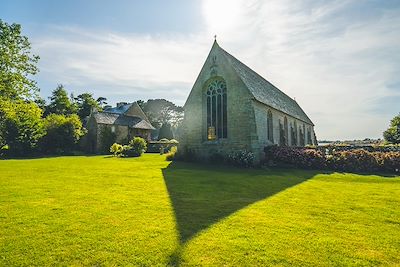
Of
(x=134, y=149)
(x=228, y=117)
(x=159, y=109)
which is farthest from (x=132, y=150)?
(x=159, y=109)

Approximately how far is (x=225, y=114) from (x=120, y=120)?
1121 inches

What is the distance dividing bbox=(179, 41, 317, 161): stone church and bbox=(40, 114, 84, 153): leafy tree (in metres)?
21.6

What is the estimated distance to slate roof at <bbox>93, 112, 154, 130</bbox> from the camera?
41909 mm

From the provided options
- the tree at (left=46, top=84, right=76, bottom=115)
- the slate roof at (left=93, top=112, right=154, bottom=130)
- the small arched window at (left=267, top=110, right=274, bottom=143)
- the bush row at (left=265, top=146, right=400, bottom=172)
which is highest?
the tree at (left=46, top=84, right=76, bottom=115)

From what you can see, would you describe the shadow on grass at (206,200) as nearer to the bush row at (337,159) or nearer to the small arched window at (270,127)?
the bush row at (337,159)

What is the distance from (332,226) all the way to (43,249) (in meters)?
5.62

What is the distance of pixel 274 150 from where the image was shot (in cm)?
1978

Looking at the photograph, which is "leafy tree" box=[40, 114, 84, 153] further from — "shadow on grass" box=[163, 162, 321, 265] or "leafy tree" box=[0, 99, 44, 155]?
"shadow on grass" box=[163, 162, 321, 265]

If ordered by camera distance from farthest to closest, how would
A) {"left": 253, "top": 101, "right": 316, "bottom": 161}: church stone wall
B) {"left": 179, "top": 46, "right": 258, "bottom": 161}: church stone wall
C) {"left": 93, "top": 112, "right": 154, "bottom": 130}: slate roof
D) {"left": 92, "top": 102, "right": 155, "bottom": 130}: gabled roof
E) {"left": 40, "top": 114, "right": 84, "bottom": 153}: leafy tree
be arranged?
{"left": 92, "top": 102, "right": 155, "bottom": 130}: gabled roof < {"left": 93, "top": 112, "right": 154, "bottom": 130}: slate roof < {"left": 40, "top": 114, "right": 84, "bottom": 153}: leafy tree < {"left": 253, "top": 101, "right": 316, "bottom": 161}: church stone wall < {"left": 179, "top": 46, "right": 258, "bottom": 161}: church stone wall

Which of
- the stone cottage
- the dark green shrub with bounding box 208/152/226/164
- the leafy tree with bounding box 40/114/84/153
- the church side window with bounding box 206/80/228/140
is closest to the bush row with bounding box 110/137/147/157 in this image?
the leafy tree with bounding box 40/114/84/153

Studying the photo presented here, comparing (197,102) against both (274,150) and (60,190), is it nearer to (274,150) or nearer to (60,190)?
(274,150)

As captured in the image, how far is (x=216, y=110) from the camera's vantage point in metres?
22.0

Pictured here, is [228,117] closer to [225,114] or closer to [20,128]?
[225,114]

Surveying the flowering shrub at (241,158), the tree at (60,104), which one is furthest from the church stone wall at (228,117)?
the tree at (60,104)
